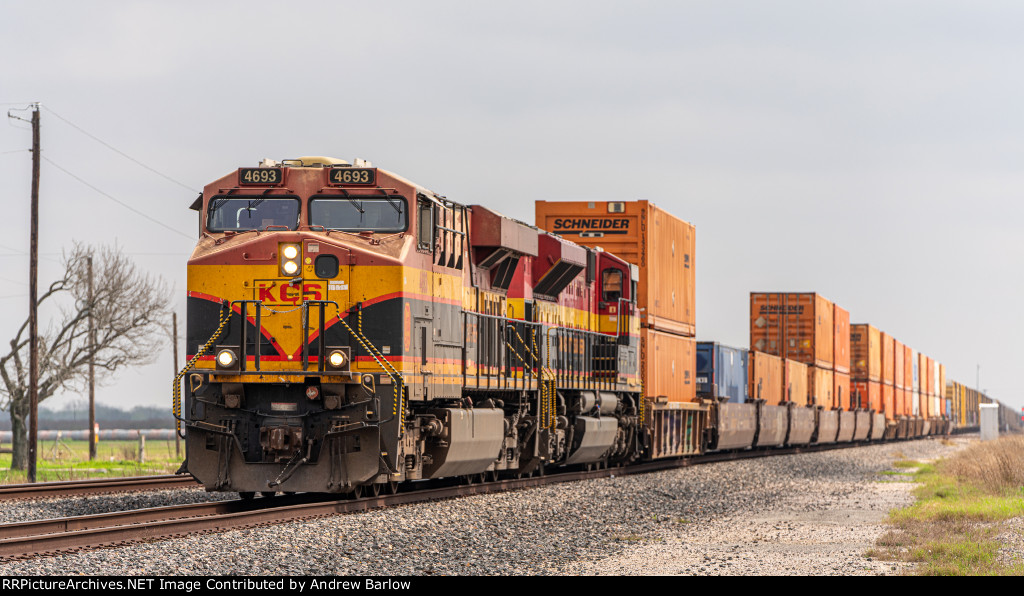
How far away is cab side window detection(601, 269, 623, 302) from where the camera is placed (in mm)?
25578

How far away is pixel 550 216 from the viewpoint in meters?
28.1

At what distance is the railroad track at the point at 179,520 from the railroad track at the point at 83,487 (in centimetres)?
316

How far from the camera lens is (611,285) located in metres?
25.7

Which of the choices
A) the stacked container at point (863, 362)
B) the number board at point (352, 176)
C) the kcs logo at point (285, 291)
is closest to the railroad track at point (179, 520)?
the kcs logo at point (285, 291)

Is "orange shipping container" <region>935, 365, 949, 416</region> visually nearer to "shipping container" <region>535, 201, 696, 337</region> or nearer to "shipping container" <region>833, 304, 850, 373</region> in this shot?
"shipping container" <region>833, 304, 850, 373</region>

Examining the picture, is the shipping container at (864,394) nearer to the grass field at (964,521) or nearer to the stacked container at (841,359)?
the stacked container at (841,359)

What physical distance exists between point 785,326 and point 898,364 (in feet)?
75.2

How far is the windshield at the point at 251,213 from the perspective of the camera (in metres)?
15.8

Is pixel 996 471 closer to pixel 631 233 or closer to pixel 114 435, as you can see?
pixel 631 233

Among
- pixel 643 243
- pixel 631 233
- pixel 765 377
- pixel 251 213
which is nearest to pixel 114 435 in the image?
pixel 765 377

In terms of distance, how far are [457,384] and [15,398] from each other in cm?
2600
